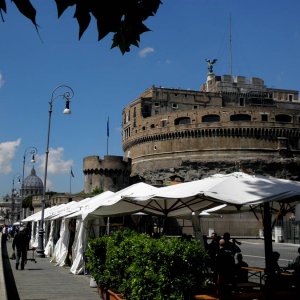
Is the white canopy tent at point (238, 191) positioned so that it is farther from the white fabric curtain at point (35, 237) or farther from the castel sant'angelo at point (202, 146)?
the castel sant'angelo at point (202, 146)

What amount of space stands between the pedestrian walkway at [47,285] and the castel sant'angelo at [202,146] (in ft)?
133

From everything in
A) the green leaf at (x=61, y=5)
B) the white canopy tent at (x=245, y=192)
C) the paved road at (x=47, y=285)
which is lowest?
the paved road at (x=47, y=285)

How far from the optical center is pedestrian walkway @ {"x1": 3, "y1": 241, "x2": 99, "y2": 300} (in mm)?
8445

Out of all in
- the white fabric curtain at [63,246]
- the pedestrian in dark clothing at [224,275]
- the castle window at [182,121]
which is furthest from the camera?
the castle window at [182,121]

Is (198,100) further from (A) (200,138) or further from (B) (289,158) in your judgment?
(B) (289,158)

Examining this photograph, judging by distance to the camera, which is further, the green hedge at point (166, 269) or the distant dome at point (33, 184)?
the distant dome at point (33, 184)

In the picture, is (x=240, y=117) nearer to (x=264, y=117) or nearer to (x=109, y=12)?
(x=264, y=117)

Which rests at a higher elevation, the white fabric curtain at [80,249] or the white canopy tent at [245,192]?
the white canopy tent at [245,192]

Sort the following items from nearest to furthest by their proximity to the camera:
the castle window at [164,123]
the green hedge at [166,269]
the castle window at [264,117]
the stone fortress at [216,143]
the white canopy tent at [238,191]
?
the green hedge at [166,269], the white canopy tent at [238,191], the stone fortress at [216,143], the castle window at [264,117], the castle window at [164,123]

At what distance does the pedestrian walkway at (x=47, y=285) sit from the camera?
332 inches

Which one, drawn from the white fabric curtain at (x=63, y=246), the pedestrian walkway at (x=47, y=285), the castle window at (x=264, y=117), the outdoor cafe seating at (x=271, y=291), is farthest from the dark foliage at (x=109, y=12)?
the castle window at (x=264, y=117)

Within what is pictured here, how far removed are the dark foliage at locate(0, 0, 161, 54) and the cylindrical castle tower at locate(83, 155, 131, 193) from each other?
57.3 meters

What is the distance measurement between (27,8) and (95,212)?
29.1 feet

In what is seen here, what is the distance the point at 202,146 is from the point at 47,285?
1873 inches
